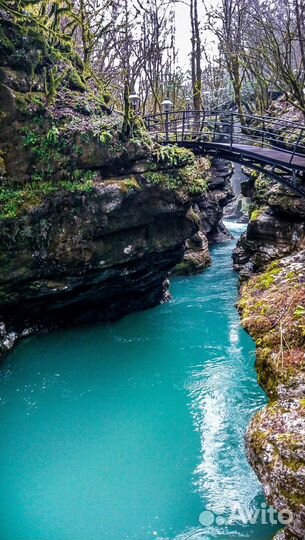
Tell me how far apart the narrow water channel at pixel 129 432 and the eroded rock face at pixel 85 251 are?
3.71ft

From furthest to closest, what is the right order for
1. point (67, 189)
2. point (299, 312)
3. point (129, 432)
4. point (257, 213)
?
point (257, 213) → point (67, 189) → point (129, 432) → point (299, 312)

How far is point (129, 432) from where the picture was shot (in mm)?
9188

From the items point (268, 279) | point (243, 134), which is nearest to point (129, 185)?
point (268, 279)

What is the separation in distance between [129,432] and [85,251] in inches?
221

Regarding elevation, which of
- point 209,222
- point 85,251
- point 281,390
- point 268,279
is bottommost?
point 209,222

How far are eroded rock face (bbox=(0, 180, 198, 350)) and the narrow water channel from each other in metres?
1.13

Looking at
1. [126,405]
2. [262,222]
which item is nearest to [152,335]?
[126,405]

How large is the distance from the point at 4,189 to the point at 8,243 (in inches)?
59.2

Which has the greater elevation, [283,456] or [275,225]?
[275,225]

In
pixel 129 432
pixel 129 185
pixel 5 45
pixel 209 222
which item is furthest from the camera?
pixel 209 222

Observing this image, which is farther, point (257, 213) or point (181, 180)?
point (257, 213)

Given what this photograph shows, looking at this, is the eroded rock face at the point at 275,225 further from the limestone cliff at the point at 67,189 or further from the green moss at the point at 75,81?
the green moss at the point at 75,81

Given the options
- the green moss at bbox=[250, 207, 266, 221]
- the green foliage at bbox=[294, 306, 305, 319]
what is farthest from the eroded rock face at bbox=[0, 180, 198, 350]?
the green foliage at bbox=[294, 306, 305, 319]

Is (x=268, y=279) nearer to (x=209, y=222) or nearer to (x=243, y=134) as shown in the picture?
(x=243, y=134)
